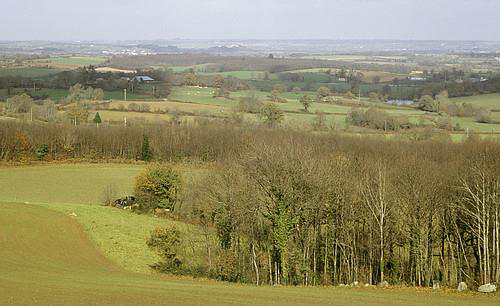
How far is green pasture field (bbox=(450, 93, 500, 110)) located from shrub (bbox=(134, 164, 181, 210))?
214 feet

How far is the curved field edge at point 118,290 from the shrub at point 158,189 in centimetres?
1603

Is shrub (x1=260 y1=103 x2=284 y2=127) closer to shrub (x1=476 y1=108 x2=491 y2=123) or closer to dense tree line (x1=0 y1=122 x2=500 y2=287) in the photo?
shrub (x1=476 y1=108 x2=491 y2=123)

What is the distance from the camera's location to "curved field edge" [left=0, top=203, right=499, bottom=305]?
891 inches

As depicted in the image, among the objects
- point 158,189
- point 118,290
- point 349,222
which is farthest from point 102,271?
point 158,189

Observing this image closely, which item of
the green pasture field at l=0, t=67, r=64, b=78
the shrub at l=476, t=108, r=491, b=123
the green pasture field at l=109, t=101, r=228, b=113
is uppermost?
the green pasture field at l=0, t=67, r=64, b=78

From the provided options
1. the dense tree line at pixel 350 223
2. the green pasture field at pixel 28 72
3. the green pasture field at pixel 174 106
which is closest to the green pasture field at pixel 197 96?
the green pasture field at pixel 174 106

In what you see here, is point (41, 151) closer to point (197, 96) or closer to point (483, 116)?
point (197, 96)

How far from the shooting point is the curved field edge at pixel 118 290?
22.6m

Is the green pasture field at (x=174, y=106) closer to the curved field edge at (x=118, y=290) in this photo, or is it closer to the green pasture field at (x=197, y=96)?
the green pasture field at (x=197, y=96)

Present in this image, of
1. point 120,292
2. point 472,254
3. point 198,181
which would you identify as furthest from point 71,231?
point 472,254

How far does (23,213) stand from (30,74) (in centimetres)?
9989

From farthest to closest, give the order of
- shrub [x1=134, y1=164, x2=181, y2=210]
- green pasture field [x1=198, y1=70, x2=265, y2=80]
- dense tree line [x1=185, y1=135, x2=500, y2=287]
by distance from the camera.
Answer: green pasture field [x1=198, y1=70, x2=265, y2=80] < shrub [x1=134, y1=164, x2=181, y2=210] < dense tree line [x1=185, y1=135, x2=500, y2=287]

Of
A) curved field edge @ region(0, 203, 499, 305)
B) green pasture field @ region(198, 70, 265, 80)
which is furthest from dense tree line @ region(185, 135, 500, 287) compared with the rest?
green pasture field @ region(198, 70, 265, 80)

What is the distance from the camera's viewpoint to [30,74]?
136m
